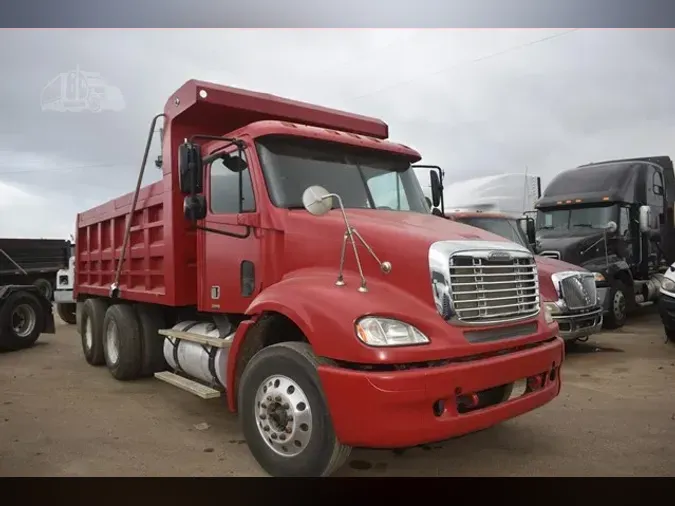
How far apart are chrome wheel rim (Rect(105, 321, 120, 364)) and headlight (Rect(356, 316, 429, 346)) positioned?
12.2ft

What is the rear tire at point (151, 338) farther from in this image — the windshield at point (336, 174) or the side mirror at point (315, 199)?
the side mirror at point (315, 199)

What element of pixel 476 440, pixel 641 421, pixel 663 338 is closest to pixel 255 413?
pixel 476 440

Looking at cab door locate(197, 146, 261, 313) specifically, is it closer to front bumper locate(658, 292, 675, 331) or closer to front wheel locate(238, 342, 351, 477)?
front wheel locate(238, 342, 351, 477)

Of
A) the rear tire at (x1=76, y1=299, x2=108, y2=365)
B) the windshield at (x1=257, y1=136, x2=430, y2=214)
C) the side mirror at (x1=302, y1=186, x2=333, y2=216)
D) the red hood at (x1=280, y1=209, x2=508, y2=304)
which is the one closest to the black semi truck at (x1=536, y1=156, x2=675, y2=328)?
the windshield at (x1=257, y1=136, x2=430, y2=214)

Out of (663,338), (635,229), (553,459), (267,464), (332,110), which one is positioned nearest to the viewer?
(267,464)

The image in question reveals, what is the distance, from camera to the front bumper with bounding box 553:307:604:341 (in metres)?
6.31

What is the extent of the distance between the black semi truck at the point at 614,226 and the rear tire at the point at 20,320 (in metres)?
8.02

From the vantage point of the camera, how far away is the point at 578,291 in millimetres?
6480

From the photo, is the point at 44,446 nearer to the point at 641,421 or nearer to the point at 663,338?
the point at 641,421

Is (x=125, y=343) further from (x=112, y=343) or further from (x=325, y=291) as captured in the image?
(x=325, y=291)

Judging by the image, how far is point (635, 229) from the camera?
9945mm

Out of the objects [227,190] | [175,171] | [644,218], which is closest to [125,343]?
[175,171]
